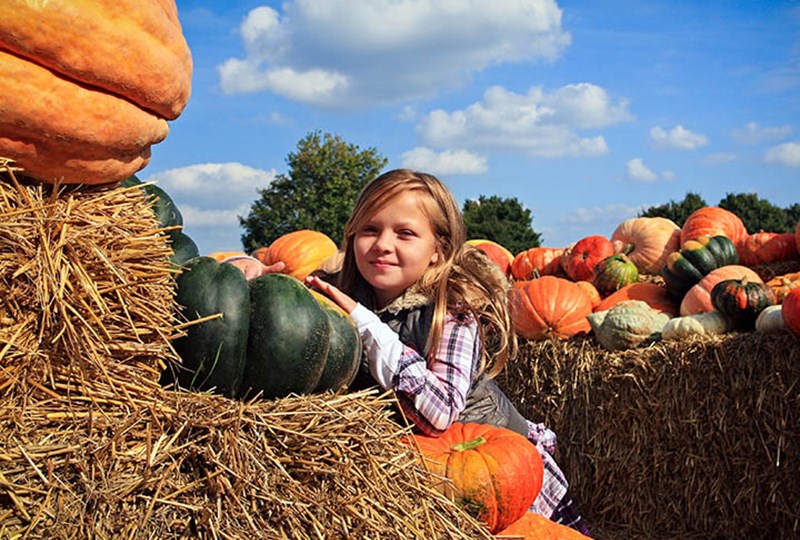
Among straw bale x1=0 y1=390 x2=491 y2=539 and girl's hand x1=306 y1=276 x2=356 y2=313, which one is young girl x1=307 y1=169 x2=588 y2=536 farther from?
straw bale x1=0 y1=390 x2=491 y2=539

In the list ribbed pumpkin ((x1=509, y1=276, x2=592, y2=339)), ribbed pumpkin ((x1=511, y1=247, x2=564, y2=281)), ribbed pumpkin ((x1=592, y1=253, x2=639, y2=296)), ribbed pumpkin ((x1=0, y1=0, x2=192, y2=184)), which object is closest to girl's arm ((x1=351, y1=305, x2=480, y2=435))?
ribbed pumpkin ((x1=0, y1=0, x2=192, y2=184))

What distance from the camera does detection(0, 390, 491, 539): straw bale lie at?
5.18 feet

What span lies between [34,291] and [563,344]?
4832mm

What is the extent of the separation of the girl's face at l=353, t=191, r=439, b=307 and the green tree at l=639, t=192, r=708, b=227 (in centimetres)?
1825

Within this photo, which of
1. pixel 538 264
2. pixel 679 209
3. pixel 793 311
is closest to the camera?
pixel 793 311

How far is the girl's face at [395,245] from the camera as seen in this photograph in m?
2.69

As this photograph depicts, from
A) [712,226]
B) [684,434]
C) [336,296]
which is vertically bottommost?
[684,434]

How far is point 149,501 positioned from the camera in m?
1.60

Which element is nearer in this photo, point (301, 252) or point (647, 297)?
point (301, 252)

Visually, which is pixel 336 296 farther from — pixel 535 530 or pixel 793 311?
pixel 793 311

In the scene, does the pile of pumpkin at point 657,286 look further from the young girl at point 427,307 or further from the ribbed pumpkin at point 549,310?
the young girl at point 427,307

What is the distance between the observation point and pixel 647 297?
660 cm

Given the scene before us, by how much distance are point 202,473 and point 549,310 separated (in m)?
4.85

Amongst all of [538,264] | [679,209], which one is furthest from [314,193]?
[538,264]
